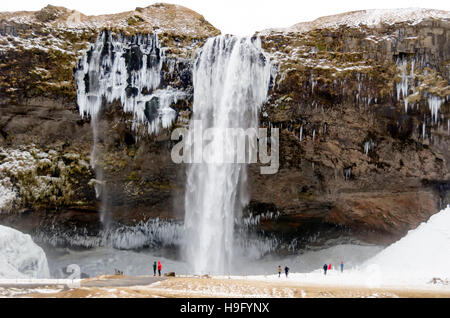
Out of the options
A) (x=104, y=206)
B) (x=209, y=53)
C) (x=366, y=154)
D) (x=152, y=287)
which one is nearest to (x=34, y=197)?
(x=104, y=206)

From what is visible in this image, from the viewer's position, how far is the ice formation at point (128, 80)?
100.0 ft

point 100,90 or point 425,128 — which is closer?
point 425,128

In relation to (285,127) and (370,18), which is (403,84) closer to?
(370,18)

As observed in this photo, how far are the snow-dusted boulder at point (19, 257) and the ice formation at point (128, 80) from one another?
376 inches

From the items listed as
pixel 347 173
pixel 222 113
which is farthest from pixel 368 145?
pixel 222 113

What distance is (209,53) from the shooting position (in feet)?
99.7

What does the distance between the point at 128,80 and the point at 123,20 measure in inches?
155

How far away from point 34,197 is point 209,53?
13602mm

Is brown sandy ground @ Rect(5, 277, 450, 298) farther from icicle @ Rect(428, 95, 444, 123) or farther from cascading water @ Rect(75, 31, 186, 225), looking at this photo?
cascading water @ Rect(75, 31, 186, 225)

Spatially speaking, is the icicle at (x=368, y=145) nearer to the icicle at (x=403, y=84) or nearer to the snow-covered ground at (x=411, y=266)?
the icicle at (x=403, y=84)

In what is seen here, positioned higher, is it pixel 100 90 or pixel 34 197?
pixel 100 90
